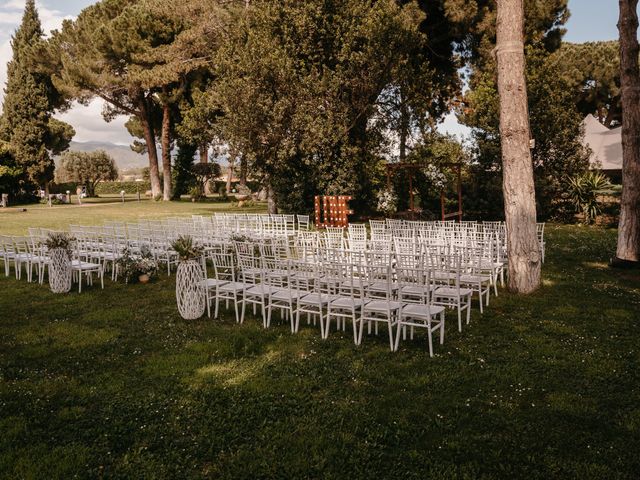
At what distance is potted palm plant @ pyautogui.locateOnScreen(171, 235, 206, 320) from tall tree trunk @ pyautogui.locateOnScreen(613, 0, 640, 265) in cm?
809

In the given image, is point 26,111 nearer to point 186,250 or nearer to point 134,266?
point 134,266

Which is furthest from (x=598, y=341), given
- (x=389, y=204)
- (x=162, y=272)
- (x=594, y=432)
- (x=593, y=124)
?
(x=593, y=124)

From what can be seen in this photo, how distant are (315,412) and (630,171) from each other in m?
9.11

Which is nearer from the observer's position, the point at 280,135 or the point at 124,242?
the point at 124,242

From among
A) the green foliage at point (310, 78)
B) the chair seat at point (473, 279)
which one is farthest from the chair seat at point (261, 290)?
the green foliage at point (310, 78)

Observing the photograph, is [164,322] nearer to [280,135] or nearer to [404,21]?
[280,135]

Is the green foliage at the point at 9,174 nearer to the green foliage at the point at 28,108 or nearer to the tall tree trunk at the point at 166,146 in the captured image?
the green foliage at the point at 28,108

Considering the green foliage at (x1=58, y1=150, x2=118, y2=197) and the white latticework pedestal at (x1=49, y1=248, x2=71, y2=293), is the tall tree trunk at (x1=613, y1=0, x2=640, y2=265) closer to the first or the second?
the white latticework pedestal at (x1=49, y1=248, x2=71, y2=293)

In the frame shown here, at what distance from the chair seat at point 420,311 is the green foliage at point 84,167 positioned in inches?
1952

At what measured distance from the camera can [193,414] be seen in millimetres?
4289

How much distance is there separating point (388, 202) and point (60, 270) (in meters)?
12.9

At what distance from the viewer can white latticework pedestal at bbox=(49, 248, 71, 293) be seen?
29.4 ft

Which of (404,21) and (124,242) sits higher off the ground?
(404,21)

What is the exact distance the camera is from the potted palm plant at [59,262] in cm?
894
